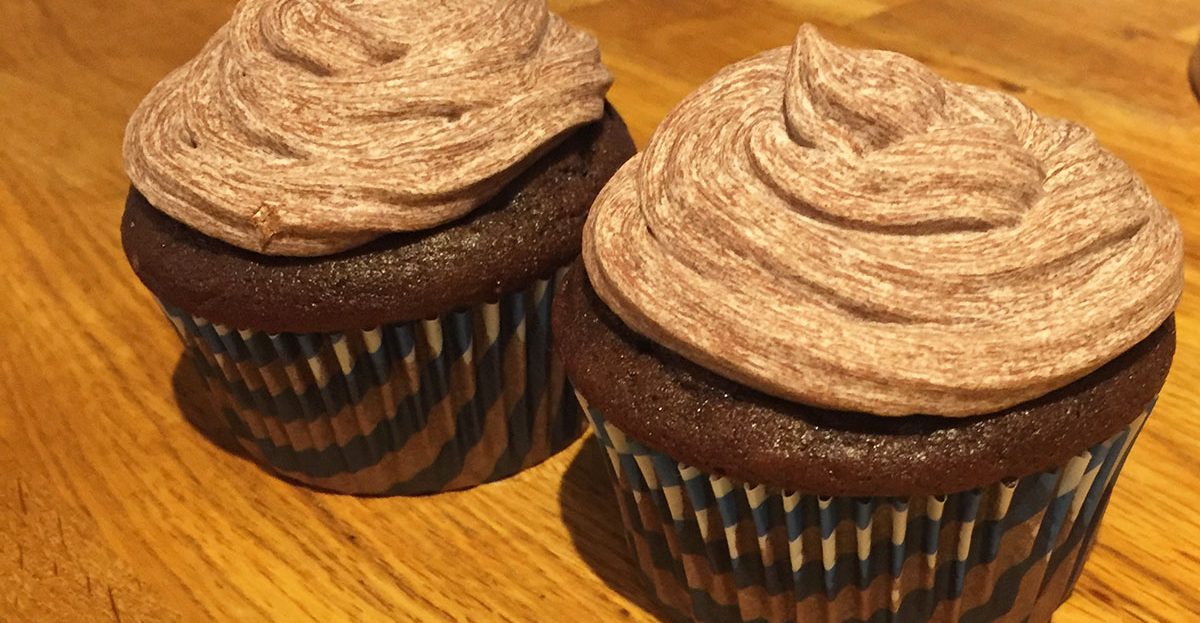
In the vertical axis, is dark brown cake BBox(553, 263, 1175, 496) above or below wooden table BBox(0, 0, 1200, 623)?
above

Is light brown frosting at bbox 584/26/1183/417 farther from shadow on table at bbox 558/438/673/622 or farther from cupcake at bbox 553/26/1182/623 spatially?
shadow on table at bbox 558/438/673/622

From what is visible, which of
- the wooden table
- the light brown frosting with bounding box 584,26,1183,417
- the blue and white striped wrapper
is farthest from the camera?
the wooden table

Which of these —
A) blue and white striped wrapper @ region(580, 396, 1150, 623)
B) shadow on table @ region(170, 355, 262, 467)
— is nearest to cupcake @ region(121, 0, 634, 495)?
shadow on table @ region(170, 355, 262, 467)

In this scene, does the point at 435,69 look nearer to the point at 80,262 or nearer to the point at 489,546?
the point at 489,546

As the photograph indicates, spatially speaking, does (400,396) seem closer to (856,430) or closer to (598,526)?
(598,526)

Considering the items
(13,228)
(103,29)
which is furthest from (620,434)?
(103,29)

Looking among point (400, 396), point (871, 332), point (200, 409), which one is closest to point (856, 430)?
point (871, 332)

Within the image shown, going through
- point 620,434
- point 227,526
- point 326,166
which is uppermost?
point 326,166
